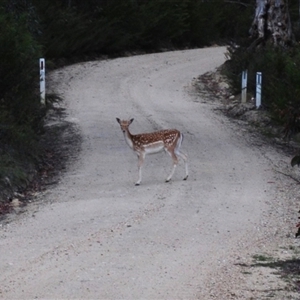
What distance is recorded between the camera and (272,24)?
29.4 meters

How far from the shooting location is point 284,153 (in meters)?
20.1

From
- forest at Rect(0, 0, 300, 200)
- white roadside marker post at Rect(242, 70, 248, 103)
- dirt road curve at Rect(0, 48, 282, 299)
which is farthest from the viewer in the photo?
white roadside marker post at Rect(242, 70, 248, 103)

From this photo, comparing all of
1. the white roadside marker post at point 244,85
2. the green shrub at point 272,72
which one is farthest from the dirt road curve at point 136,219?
the white roadside marker post at point 244,85

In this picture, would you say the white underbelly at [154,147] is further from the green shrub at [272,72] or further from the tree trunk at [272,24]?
the tree trunk at [272,24]

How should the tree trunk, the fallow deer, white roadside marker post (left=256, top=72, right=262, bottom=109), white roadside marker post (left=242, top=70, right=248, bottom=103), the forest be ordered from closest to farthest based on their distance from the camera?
the fallow deer, the forest, white roadside marker post (left=256, top=72, right=262, bottom=109), white roadside marker post (left=242, top=70, right=248, bottom=103), the tree trunk

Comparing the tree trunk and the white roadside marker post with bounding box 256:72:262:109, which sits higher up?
the tree trunk

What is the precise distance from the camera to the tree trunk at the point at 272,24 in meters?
29.3

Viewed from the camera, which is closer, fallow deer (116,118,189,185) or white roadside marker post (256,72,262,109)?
fallow deer (116,118,189,185)

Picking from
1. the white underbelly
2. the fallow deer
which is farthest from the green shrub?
the white underbelly

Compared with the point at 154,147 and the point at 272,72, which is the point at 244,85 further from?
the point at 154,147

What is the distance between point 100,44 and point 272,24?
35.5 feet

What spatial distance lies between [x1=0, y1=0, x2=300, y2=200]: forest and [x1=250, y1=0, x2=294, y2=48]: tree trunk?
38 centimetres

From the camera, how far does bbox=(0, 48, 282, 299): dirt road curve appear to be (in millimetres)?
9930

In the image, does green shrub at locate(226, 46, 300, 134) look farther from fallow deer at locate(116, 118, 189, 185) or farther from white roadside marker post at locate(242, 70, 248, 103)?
fallow deer at locate(116, 118, 189, 185)
